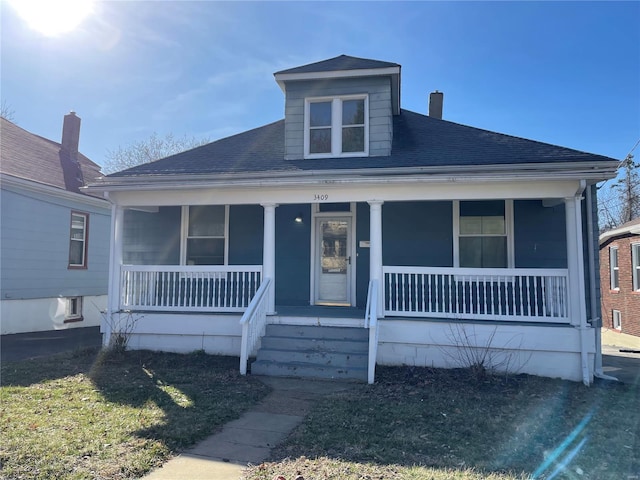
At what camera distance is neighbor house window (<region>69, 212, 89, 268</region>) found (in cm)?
1279

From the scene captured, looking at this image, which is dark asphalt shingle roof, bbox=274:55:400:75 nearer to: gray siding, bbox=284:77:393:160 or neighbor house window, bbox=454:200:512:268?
gray siding, bbox=284:77:393:160

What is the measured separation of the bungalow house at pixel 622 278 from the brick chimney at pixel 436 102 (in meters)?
8.31

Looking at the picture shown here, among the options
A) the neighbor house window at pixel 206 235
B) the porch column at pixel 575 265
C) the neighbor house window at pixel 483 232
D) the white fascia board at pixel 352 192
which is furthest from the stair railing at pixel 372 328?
the neighbor house window at pixel 206 235

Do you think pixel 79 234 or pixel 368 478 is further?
pixel 79 234

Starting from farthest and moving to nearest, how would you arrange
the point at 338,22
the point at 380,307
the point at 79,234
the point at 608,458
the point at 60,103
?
the point at 60,103
the point at 79,234
the point at 338,22
the point at 380,307
the point at 608,458

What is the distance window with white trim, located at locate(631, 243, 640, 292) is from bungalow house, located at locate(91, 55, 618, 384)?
958 centimetres

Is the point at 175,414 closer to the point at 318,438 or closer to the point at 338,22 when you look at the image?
the point at 318,438

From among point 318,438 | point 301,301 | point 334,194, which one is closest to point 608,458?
point 318,438

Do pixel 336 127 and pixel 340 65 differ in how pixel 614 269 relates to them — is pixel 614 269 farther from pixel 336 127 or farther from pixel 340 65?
pixel 340 65

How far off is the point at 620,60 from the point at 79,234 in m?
16.8

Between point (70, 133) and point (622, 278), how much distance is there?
2162 centimetres

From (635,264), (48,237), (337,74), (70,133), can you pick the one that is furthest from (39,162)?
(635,264)

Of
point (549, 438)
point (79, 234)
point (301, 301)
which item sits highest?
point (79, 234)

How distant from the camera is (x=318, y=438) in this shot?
4078 millimetres
